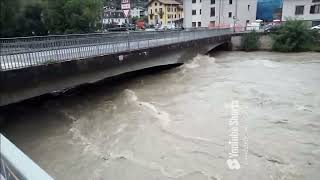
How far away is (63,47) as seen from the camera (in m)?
14.8

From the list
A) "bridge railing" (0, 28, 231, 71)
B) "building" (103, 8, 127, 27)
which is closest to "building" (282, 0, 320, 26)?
"bridge railing" (0, 28, 231, 71)

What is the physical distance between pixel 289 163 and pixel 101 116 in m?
8.53

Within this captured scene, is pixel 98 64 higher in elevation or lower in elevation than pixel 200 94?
higher

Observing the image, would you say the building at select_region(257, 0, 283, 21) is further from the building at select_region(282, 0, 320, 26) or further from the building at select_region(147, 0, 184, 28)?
the building at select_region(147, 0, 184, 28)

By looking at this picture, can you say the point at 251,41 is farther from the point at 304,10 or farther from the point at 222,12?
the point at 304,10

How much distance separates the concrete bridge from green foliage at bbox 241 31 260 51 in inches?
850

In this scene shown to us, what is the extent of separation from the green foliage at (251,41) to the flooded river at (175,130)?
2267 centimetres

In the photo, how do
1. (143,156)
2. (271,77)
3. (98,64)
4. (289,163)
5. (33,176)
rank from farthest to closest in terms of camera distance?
(271,77) < (98,64) < (143,156) < (289,163) < (33,176)

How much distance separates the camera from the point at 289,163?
30.7 feet

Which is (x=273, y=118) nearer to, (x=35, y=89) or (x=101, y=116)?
(x=101, y=116)

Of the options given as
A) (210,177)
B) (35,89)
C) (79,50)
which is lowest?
(210,177)

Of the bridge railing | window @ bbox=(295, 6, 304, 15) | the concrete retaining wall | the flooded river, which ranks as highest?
window @ bbox=(295, 6, 304, 15)

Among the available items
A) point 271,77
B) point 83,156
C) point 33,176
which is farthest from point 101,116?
point 271,77

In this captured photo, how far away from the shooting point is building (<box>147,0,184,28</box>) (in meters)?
88.4
